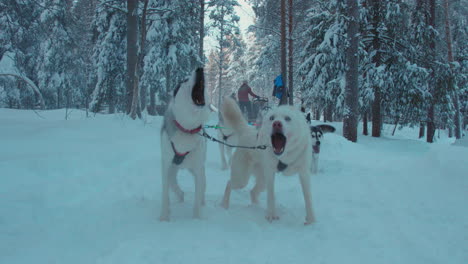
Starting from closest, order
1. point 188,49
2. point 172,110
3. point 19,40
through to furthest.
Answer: point 172,110 → point 19,40 → point 188,49

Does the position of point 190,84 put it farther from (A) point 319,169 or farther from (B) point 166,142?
(A) point 319,169

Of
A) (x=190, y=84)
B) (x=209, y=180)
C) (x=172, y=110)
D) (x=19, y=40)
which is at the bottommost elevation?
(x=209, y=180)

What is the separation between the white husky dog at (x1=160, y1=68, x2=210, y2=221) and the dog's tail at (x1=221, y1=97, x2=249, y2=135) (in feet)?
2.43

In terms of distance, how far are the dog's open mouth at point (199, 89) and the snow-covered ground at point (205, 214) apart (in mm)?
1259

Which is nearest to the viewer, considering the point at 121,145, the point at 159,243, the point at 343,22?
the point at 159,243

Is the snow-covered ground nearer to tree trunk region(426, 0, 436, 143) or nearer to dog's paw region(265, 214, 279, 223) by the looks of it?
dog's paw region(265, 214, 279, 223)

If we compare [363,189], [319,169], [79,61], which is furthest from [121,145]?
[79,61]

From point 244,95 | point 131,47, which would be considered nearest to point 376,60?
point 244,95

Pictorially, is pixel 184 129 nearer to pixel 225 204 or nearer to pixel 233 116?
pixel 233 116

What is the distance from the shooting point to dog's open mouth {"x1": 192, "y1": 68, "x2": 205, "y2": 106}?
2.68 m

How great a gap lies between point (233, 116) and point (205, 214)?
136 cm

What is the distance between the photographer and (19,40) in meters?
6.82

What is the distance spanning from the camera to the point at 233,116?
3.81m

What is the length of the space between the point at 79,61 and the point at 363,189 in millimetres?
28157
